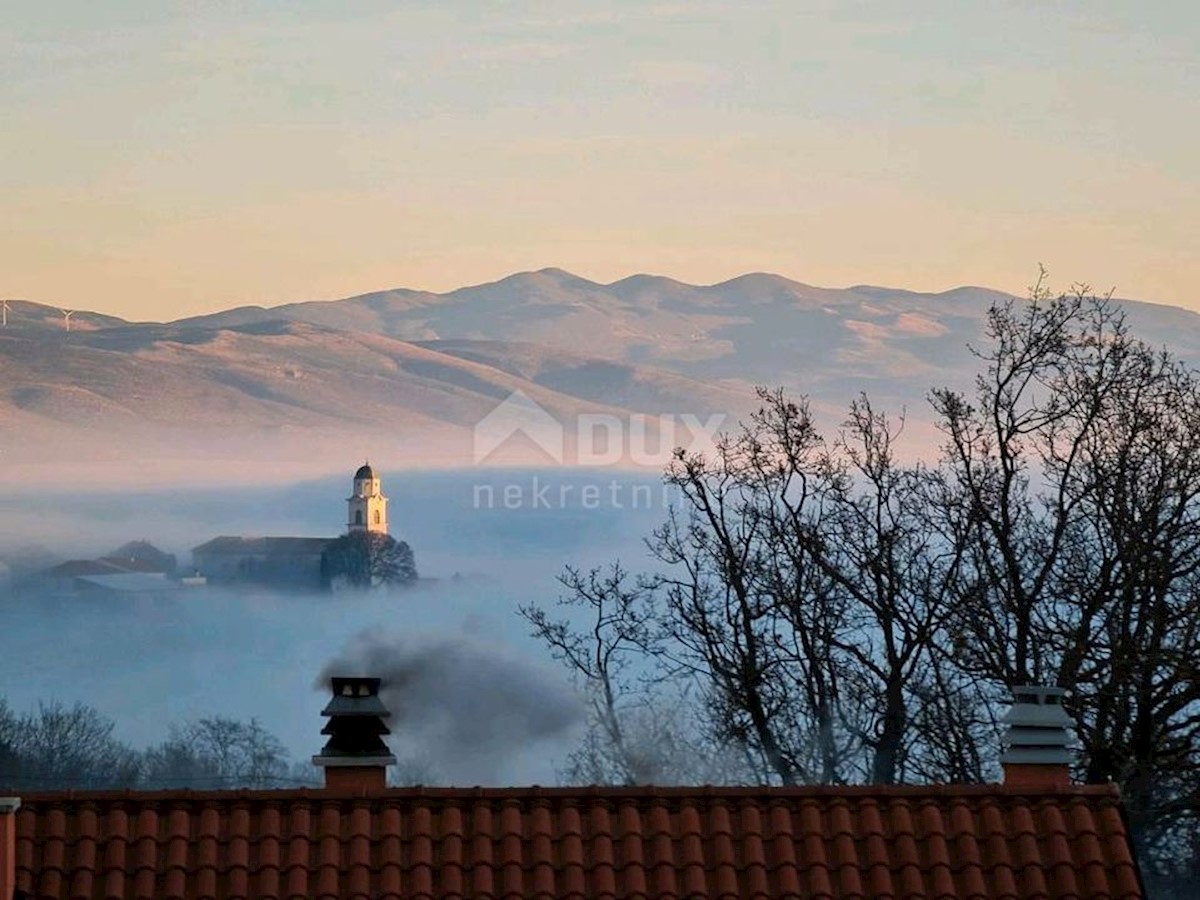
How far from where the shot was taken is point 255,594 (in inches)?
6230

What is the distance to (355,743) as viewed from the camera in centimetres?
1484

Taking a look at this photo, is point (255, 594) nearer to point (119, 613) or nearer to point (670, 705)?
point (119, 613)

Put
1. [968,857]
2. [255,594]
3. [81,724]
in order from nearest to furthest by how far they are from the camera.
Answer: [968,857]
[81,724]
[255,594]

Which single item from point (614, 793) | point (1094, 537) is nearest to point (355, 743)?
point (614, 793)

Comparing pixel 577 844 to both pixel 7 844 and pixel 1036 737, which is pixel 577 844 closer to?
pixel 7 844

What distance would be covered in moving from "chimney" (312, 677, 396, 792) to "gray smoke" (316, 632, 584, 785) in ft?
86.7

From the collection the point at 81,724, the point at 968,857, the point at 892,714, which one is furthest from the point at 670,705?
the point at 81,724

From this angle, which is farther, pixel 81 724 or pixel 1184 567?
pixel 81 724

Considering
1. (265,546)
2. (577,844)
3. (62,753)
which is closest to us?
(577,844)

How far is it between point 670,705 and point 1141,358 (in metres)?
12.6

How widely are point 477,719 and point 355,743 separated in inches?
1387

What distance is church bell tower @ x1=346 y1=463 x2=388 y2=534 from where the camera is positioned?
15800 cm

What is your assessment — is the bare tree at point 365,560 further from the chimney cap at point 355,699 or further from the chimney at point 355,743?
the chimney at point 355,743

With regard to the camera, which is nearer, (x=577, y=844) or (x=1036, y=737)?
(x=577, y=844)
